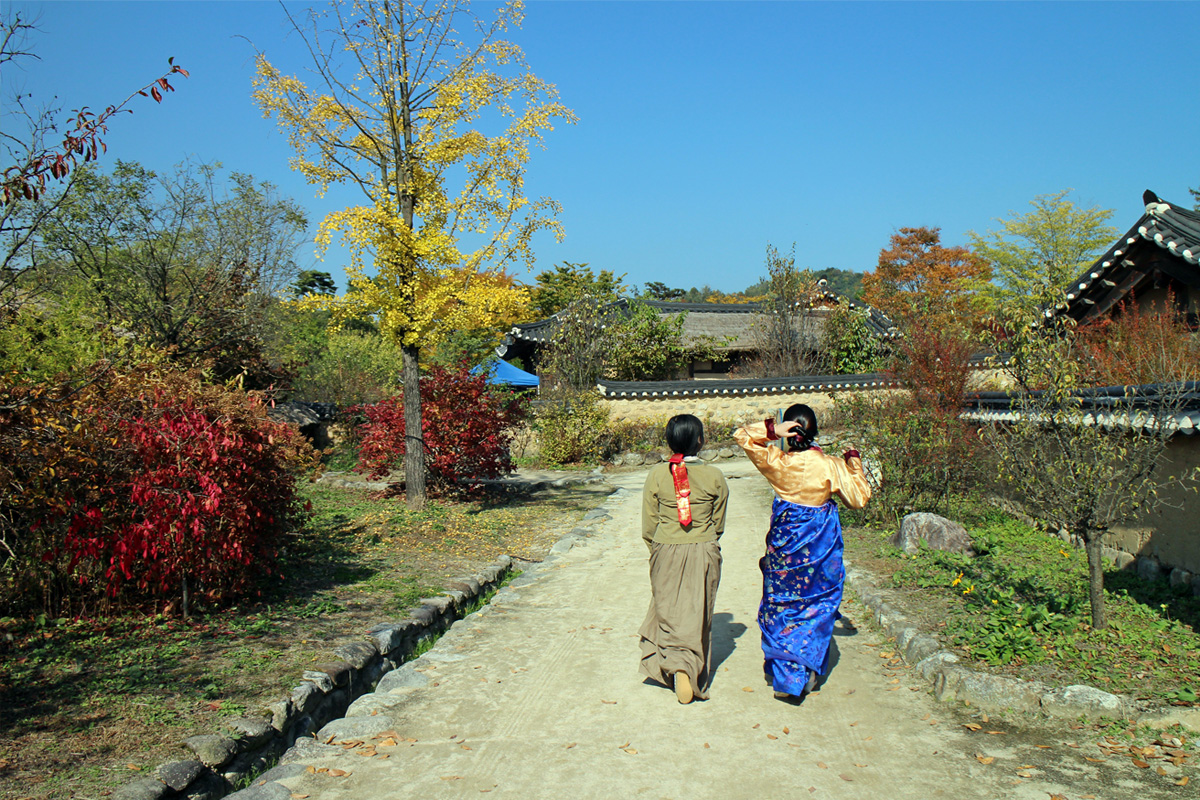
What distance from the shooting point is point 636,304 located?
24234mm

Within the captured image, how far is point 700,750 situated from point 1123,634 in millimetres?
3221

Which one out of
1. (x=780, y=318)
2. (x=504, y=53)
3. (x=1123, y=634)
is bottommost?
(x=1123, y=634)

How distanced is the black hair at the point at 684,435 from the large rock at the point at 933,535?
4.20 metres

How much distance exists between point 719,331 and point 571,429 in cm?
1171

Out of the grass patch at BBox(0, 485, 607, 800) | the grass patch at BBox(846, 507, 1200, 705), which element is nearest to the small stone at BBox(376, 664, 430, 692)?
the grass patch at BBox(0, 485, 607, 800)

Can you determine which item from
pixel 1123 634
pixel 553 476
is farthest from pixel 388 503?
pixel 1123 634

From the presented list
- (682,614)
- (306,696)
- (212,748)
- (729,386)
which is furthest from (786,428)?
(729,386)

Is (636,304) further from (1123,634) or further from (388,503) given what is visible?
(1123,634)

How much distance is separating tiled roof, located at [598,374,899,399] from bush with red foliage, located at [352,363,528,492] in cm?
800

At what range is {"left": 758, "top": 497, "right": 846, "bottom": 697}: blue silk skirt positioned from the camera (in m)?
4.66

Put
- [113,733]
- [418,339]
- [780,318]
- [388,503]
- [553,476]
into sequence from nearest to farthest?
[113,733] < [418,339] < [388,503] < [553,476] < [780,318]

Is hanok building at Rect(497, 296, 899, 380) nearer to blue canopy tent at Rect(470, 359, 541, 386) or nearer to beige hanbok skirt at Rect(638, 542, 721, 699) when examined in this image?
blue canopy tent at Rect(470, 359, 541, 386)

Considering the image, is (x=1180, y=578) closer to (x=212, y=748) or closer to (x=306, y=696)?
(x=306, y=696)

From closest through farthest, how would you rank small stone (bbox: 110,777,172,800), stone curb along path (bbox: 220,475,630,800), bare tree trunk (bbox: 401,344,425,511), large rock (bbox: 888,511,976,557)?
small stone (bbox: 110,777,172,800) < stone curb along path (bbox: 220,475,630,800) < large rock (bbox: 888,511,976,557) < bare tree trunk (bbox: 401,344,425,511)
